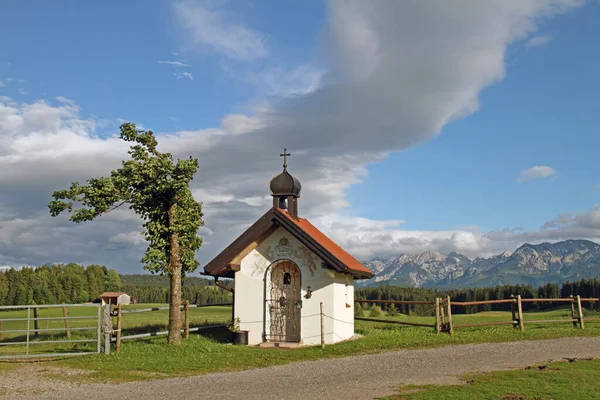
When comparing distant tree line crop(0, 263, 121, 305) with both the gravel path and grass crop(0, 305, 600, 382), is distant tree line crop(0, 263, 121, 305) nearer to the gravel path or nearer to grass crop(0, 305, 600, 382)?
grass crop(0, 305, 600, 382)

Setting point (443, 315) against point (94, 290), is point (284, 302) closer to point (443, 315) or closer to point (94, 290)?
point (443, 315)

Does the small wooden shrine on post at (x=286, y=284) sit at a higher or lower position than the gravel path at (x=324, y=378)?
higher

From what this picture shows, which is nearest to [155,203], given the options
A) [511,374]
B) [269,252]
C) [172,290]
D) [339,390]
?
[172,290]

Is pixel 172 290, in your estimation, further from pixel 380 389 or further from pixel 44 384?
pixel 380 389

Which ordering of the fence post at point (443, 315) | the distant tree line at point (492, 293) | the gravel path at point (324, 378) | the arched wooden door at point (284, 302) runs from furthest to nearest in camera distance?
the distant tree line at point (492, 293) → the fence post at point (443, 315) → the arched wooden door at point (284, 302) → the gravel path at point (324, 378)

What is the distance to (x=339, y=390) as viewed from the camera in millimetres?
12367

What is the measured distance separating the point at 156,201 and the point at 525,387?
15.0 m

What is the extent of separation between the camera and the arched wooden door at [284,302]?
2197 cm

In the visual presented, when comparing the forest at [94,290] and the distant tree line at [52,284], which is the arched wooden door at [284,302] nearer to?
the forest at [94,290]

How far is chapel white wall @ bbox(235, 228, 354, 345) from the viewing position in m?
21.6

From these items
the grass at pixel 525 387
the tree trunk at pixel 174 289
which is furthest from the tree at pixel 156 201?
the grass at pixel 525 387

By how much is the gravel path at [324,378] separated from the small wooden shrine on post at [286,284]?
4.12 metres

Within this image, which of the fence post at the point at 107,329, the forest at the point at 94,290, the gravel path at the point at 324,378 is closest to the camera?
the gravel path at the point at 324,378

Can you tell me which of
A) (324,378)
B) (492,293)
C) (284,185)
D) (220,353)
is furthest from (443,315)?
(492,293)
